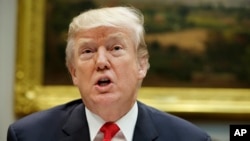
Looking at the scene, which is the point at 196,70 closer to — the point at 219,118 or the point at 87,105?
the point at 219,118

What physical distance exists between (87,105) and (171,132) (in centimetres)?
30

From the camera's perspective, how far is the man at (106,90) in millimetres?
1423

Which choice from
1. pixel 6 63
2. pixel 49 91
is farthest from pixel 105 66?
pixel 6 63

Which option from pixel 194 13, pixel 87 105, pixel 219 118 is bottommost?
pixel 219 118

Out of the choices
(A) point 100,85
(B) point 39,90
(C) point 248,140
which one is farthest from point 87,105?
(B) point 39,90

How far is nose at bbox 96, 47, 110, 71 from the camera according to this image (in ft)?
4.59

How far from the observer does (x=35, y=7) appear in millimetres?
2715

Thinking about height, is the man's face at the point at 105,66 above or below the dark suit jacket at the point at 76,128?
above

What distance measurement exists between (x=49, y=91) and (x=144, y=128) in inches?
51.7

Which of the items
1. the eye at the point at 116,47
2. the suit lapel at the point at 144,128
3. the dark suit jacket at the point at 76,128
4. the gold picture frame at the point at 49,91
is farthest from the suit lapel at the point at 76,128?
the gold picture frame at the point at 49,91

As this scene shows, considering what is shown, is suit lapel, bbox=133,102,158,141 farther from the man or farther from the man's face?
the man's face

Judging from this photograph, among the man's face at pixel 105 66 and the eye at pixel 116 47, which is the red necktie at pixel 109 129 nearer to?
the man's face at pixel 105 66

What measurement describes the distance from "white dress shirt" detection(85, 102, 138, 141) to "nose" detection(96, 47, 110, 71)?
0.63 ft

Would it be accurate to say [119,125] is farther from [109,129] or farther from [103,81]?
[103,81]
